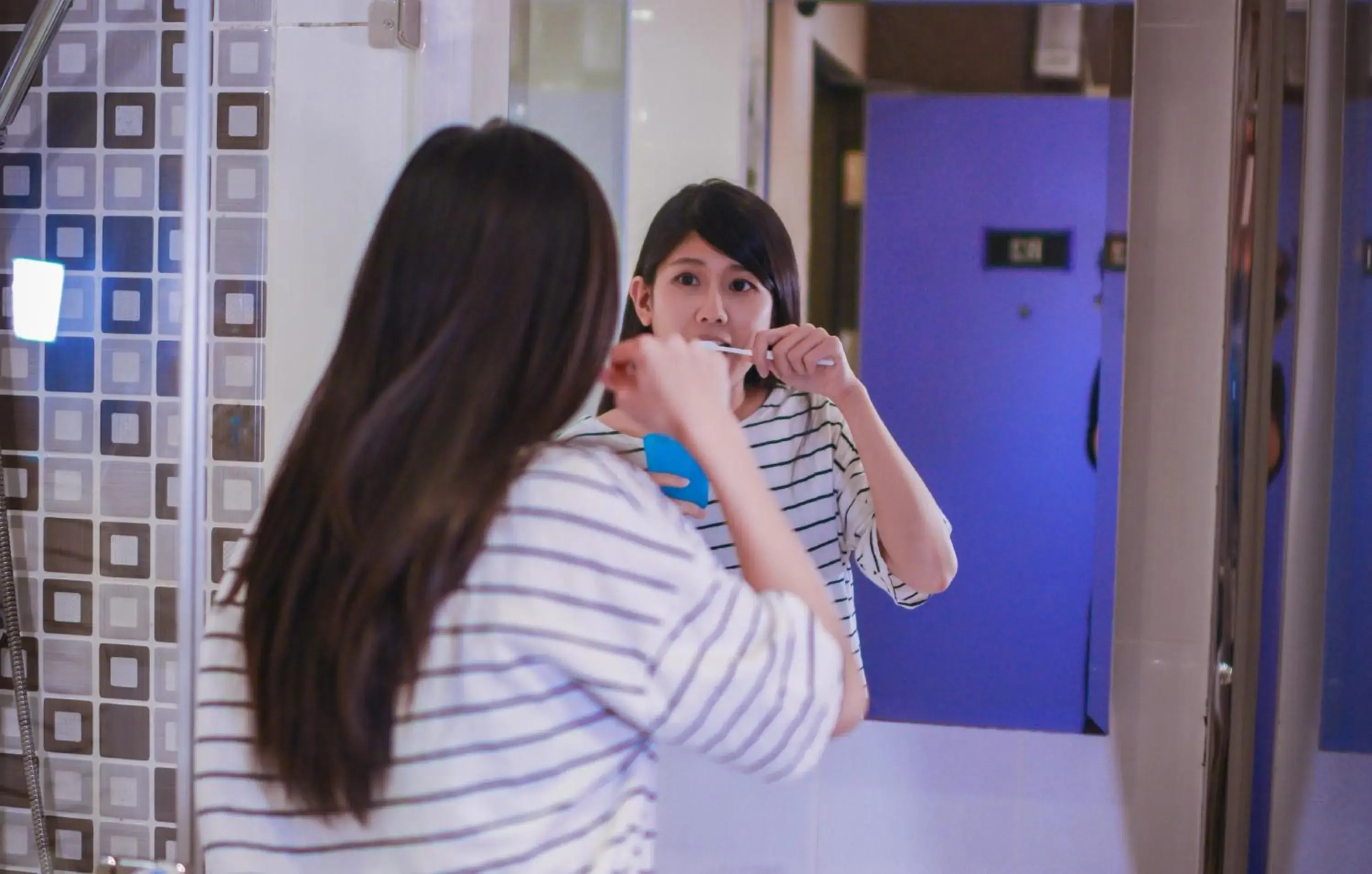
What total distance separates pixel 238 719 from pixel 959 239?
0.73 metres

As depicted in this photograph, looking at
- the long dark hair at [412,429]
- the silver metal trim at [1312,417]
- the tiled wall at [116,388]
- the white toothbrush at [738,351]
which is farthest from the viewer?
the tiled wall at [116,388]

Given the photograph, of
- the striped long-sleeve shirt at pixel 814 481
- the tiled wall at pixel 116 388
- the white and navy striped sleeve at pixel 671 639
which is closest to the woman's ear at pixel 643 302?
the striped long-sleeve shirt at pixel 814 481

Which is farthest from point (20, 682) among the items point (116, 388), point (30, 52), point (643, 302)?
point (643, 302)

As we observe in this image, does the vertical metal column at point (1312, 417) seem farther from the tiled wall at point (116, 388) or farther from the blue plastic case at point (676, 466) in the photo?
the tiled wall at point (116, 388)

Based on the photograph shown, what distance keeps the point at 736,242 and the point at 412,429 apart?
0.53 m

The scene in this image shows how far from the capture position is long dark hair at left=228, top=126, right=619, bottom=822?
61cm

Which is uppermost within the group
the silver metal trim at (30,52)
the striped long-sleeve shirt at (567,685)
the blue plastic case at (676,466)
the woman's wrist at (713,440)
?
the silver metal trim at (30,52)

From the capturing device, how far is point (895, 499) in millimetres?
1059

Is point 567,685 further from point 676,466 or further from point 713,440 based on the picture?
point 676,466

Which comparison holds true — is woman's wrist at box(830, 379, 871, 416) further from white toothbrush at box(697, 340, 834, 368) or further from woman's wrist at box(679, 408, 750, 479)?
woman's wrist at box(679, 408, 750, 479)

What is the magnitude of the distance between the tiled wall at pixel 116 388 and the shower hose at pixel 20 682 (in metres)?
0.01

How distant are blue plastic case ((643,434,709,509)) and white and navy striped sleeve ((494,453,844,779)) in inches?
9.1

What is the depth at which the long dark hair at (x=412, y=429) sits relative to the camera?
609 mm

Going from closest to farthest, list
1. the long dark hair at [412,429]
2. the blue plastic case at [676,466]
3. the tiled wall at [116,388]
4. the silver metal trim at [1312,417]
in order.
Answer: the long dark hair at [412,429], the silver metal trim at [1312,417], the blue plastic case at [676,466], the tiled wall at [116,388]
